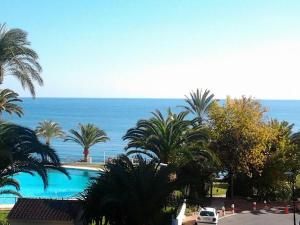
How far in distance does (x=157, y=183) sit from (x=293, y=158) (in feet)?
48.8

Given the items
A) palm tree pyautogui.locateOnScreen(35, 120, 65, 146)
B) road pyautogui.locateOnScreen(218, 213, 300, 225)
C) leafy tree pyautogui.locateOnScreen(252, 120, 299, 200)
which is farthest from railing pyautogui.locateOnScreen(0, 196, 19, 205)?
palm tree pyautogui.locateOnScreen(35, 120, 65, 146)

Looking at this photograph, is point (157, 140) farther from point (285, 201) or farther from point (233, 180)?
point (285, 201)

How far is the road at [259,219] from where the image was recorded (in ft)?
78.6

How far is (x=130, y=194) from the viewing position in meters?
18.8

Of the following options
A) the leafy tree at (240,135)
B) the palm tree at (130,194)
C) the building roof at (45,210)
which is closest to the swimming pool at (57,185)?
the leafy tree at (240,135)

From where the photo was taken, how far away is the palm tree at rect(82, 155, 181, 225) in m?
19.0

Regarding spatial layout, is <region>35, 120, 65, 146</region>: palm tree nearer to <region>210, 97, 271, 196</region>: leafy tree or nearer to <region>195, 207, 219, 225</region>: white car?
<region>210, 97, 271, 196</region>: leafy tree

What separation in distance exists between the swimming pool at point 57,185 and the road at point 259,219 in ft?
40.1

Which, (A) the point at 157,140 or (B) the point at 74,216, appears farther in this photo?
(A) the point at 157,140

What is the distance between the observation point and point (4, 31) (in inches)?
855

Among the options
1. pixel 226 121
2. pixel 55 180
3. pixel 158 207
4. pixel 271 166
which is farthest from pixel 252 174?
pixel 55 180

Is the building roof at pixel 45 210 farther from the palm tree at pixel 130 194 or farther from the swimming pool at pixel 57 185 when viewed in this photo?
the swimming pool at pixel 57 185

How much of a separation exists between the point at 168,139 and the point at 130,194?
32.3ft

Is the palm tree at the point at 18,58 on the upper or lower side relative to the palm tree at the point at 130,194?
upper
